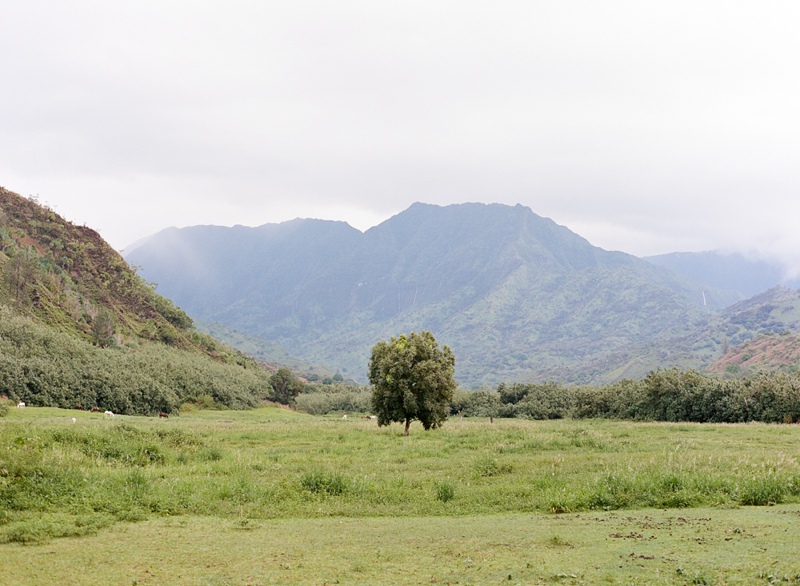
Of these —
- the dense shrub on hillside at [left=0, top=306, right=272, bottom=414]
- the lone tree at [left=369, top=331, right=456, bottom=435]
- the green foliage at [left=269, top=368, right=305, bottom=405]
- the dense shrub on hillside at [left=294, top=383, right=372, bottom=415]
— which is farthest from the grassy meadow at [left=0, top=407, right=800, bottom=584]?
the dense shrub on hillside at [left=294, top=383, right=372, bottom=415]

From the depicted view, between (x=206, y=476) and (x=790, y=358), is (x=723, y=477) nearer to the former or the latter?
(x=206, y=476)

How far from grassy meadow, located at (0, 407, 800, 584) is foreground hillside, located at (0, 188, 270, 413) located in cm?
4556

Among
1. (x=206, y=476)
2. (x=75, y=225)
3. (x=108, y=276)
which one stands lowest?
(x=206, y=476)

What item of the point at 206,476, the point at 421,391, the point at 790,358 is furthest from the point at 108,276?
the point at 790,358

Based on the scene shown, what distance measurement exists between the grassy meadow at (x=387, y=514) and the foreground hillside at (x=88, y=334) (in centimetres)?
4556

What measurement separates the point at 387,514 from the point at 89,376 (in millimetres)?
61838

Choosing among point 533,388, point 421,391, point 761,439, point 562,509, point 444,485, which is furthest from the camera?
point 533,388

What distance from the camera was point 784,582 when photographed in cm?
906

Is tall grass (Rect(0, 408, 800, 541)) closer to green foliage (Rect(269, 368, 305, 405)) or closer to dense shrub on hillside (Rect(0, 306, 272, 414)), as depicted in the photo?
dense shrub on hillside (Rect(0, 306, 272, 414))

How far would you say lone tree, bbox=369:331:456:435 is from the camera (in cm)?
3744

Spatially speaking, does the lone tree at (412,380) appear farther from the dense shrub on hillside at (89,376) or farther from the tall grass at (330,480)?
the dense shrub on hillside at (89,376)

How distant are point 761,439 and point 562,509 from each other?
73.7 ft

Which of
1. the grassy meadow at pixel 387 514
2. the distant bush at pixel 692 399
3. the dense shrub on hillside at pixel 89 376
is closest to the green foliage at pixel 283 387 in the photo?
the dense shrub on hillside at pixel 89 376

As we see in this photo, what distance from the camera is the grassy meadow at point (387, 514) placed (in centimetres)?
1041
